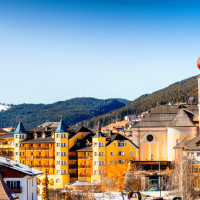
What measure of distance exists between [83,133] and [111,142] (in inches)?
375

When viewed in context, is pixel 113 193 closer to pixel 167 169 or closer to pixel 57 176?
pixel 167 169

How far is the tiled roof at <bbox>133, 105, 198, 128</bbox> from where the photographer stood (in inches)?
4860

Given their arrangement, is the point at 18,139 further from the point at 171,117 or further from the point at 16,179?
the point at 16,179

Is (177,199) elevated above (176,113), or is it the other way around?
(176,113)

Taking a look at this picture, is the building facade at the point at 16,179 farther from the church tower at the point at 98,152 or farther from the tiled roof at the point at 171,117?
the tiled roof at the point at 171,117

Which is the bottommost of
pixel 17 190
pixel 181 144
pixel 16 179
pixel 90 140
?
Answer: pixel 17 190

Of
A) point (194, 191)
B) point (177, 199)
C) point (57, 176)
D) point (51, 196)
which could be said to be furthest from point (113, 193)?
point (177, 199)

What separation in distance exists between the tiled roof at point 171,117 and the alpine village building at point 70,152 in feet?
19.9

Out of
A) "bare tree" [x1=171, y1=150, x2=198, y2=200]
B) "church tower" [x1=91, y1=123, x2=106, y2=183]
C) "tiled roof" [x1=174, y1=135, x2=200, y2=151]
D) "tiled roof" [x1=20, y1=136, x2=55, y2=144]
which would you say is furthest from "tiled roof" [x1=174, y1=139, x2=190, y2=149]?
"tiled roof" [x1=20, y1=136, x2=55, y2=144]

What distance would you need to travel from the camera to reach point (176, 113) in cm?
12938

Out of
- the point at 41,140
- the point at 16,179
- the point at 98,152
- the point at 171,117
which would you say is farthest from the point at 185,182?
the point at 41,140

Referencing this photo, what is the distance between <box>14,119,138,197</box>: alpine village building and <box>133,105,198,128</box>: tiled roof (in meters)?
6.06

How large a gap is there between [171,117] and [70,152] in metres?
20.9

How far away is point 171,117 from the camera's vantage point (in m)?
128
